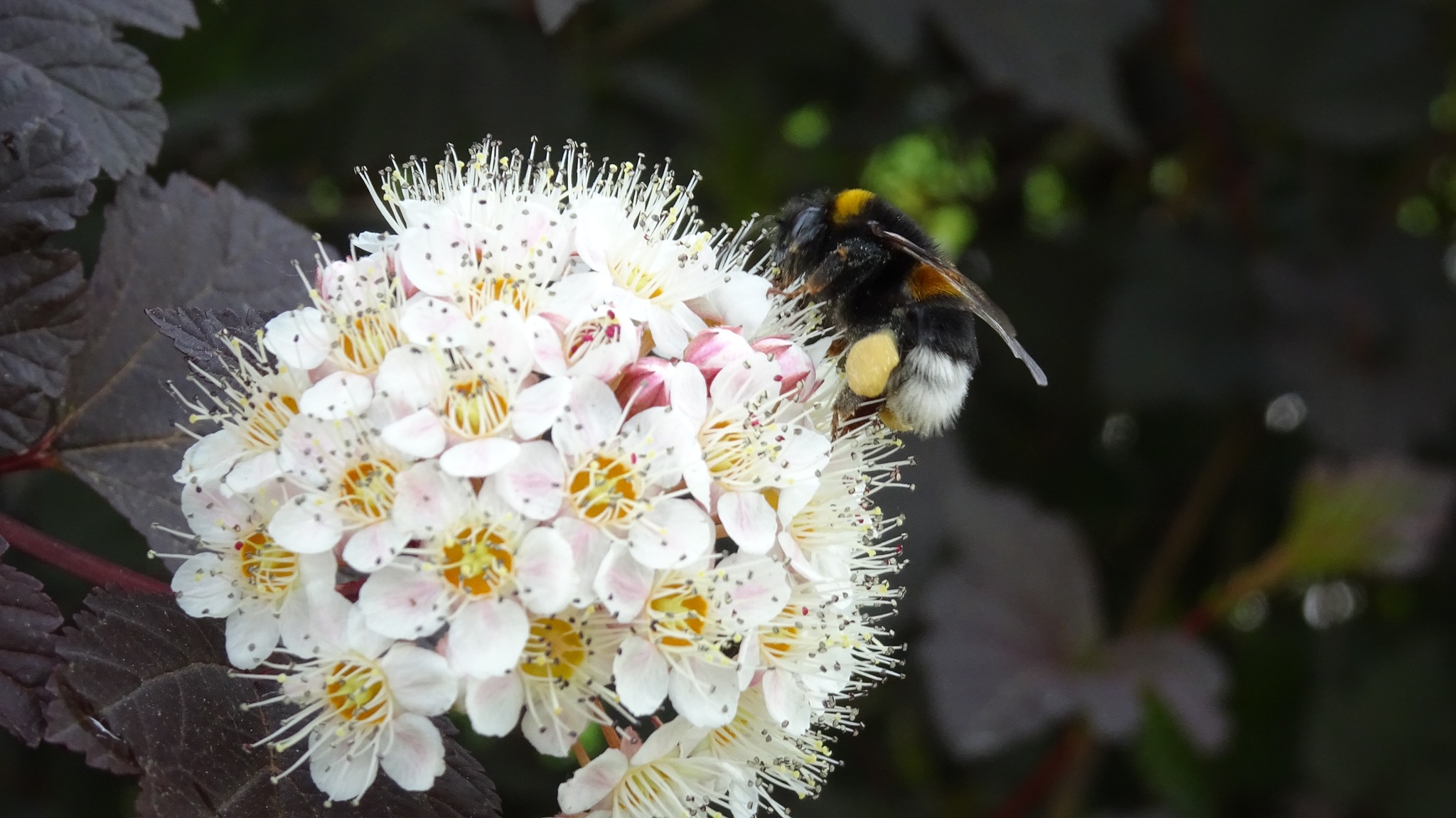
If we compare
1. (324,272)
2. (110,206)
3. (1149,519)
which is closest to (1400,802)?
(1149,519)

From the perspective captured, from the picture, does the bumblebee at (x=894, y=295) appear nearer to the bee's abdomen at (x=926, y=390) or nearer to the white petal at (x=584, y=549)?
the bee's abdomen at (x=926, y=390)

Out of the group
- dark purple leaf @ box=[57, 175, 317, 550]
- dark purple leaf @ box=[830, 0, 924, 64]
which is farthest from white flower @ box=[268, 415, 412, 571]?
dark purple leaf @ box=[830, 0, 924, 64]

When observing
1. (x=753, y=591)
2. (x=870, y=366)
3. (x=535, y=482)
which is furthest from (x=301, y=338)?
(x=870, y=366)

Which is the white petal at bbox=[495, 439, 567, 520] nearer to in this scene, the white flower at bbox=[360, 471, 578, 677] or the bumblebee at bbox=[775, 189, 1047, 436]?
the white flower at bbox=[360, 471, 578, 677]

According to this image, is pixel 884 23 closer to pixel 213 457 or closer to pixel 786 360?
pixel 786 360

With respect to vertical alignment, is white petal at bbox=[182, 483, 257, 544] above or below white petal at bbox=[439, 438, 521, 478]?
below
